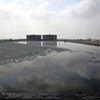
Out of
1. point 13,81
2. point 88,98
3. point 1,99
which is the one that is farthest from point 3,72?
point 88,98

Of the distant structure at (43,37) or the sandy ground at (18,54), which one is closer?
the sandy ground at (18,54)

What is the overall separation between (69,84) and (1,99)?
555 centimetres

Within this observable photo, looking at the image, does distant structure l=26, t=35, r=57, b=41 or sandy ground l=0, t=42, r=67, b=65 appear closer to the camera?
sandy ground l=0, t=42, r=67, b=65

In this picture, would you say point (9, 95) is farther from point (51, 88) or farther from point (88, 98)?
point (88, 98)

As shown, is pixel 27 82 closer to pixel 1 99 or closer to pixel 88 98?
pixel 1 99

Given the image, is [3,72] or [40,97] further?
[3,72]

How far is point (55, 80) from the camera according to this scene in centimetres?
1451

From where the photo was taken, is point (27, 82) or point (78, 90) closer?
point (78, 90)

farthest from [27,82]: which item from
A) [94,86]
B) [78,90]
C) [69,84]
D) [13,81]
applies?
[94,86]

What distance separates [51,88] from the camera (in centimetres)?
1209

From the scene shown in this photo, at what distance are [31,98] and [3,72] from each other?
8707 mm

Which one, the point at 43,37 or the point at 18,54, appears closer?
the point at 18,54

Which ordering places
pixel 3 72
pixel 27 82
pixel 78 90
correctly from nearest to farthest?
→ pixel 78 90, pixel 27 82, pixel 3 72

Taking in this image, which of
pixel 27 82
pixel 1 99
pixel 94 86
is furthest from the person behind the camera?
pixel 27 82
